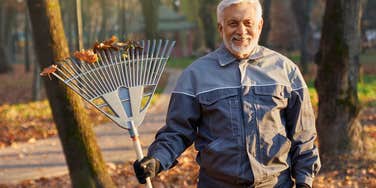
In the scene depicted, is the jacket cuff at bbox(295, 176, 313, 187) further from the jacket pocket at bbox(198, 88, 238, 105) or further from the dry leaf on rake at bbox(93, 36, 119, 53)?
the dry leaf on rake at bbox(93, 36, 119, 53)

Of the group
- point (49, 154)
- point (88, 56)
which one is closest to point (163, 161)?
point (88, 56)

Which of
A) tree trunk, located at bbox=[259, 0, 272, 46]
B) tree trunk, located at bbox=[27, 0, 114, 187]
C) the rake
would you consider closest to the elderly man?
the rake

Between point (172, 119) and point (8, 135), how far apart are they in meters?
9.59

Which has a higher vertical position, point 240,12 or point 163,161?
point 240,12

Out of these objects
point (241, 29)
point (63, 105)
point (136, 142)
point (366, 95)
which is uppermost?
point (241, 29)

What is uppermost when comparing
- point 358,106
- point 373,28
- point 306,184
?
point 306,184

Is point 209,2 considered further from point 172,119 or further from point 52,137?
point 172,119

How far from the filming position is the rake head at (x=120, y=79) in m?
3.15

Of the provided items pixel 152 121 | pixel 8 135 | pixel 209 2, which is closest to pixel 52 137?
pixel 8 135

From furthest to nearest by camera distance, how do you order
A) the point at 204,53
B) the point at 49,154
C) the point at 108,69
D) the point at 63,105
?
the point at 204,53 < the point at 49,154 < the point at 63,105 < the point at 108,69

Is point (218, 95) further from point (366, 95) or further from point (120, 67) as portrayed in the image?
point (366, 95)

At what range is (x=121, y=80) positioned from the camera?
3.23m

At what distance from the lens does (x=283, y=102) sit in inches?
124

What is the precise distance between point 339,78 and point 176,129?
472 centimetres
